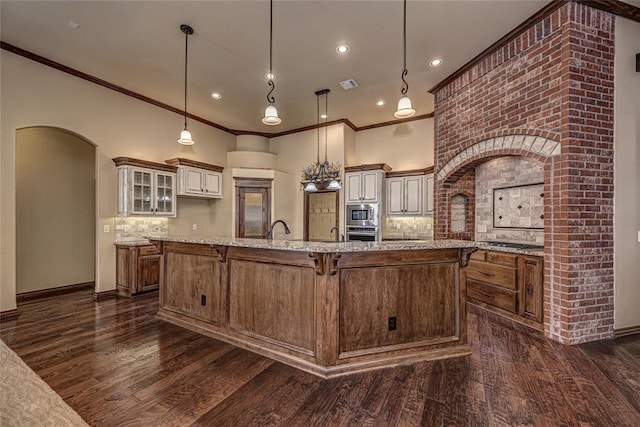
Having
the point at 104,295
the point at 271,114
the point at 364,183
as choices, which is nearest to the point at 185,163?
the point at 104,295

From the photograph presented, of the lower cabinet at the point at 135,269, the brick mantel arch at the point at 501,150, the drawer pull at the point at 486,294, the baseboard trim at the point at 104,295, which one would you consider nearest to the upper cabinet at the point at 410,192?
the brick mantel arch at the point at 501,150

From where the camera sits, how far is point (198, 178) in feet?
20.0

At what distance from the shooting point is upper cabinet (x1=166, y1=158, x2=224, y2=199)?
229 inches

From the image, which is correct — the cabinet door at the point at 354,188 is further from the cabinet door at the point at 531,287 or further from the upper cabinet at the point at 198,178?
the cabinet door at the point at 531,287

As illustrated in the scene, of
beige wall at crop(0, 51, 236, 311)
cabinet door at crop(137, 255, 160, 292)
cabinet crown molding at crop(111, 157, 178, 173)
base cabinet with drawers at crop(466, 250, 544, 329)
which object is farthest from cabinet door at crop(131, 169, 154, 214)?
base cabinet with drawers at crop(466, 250, 544, 329)

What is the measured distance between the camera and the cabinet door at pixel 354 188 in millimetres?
6418

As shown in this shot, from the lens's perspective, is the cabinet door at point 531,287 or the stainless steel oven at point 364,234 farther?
the stainless steel oven at point 364,234

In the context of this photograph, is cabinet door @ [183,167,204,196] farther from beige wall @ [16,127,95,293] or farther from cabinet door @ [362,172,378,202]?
cabinet door @ [362,172,378,202]

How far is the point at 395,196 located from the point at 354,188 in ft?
2.85

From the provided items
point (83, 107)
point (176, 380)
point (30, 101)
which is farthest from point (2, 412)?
point (83, 107)

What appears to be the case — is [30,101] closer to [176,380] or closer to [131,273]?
[131,273]

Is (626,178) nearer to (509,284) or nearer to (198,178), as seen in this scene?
(509,284)

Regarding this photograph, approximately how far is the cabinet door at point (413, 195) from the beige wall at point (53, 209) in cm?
589

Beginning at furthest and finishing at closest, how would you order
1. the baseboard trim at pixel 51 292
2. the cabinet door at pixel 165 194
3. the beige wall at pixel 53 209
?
the cabinet door at pixel 165 194 < the beige wall at pixel 53 209 < the baseboard trim at pixel 51 292
